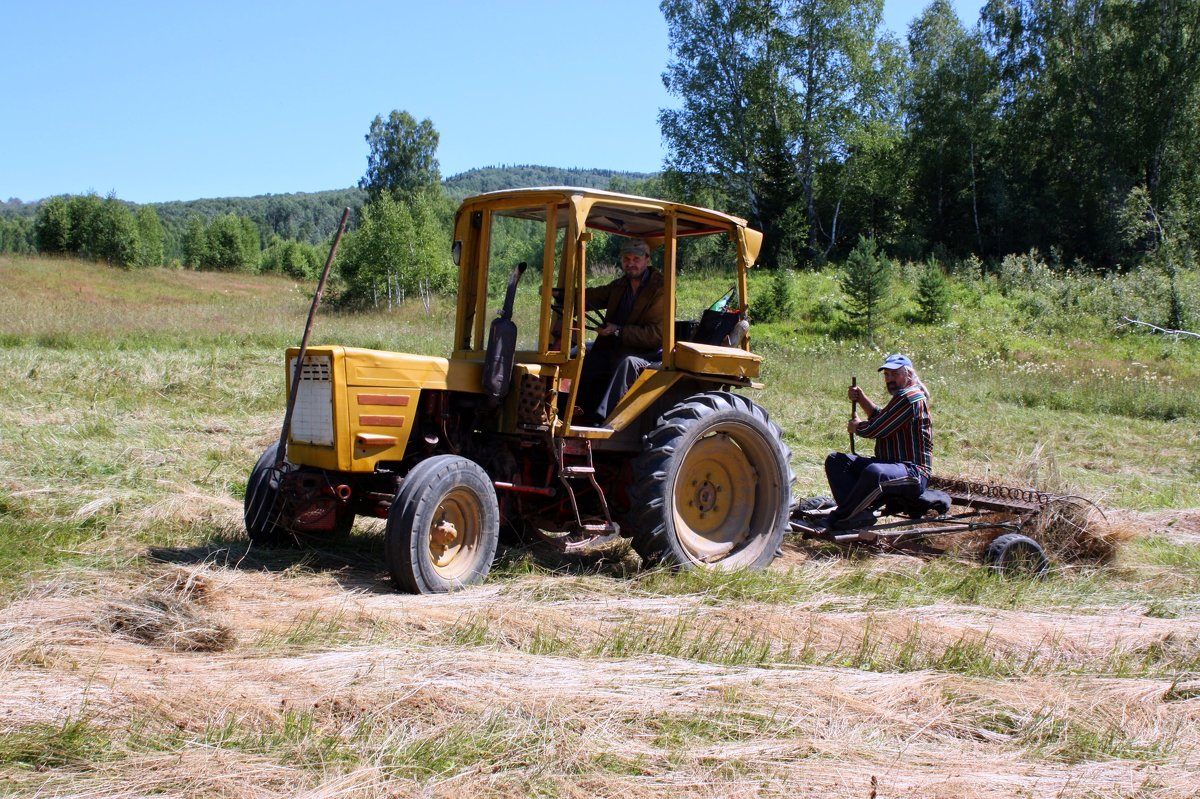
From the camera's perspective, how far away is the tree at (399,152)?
59.8m

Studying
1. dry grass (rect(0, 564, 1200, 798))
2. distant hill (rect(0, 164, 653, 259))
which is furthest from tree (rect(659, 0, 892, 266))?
distant hill (rect(0, 164, 653, 259))

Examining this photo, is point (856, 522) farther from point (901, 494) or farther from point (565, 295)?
point (565, 295)

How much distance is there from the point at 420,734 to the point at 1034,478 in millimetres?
6322

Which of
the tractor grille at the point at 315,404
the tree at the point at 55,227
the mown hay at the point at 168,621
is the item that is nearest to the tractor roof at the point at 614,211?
the tractor grille at the point at 315,404

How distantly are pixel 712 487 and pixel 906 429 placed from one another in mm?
1472

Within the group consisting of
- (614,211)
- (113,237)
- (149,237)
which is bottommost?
(614,211)

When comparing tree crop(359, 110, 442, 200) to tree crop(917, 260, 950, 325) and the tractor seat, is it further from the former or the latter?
the tractor seat

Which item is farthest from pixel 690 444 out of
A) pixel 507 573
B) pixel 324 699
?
pixel 324 699

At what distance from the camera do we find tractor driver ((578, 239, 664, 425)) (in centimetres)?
668

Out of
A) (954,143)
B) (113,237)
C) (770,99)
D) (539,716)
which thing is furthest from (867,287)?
(113,237)

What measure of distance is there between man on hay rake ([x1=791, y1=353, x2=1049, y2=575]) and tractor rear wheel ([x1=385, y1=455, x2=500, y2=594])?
7.91 feet

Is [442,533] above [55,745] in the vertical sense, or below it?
above

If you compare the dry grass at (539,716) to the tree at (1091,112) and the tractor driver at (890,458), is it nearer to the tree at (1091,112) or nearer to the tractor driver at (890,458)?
the tractor driver at (890,458)

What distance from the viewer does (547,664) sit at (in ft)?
14.1
